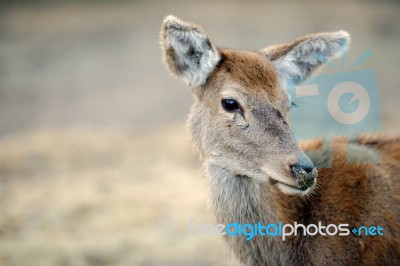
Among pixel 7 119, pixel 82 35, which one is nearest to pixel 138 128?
pixel 7 119

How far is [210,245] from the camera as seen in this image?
20.0 ft

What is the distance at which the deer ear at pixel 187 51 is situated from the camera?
12.6ft

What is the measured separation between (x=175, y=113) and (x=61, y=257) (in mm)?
4552

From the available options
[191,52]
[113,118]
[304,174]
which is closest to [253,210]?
[304,174]

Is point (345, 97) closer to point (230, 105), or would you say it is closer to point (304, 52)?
point (304, 52)

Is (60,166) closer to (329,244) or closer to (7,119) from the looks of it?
(7,119)

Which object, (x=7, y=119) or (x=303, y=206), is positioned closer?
(x=303, y=206)

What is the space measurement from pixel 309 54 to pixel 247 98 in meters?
0.73

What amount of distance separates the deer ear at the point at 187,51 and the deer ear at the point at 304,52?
462 mm

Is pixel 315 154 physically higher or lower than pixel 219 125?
lower

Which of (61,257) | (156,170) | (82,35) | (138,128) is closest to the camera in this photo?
(61,257)
